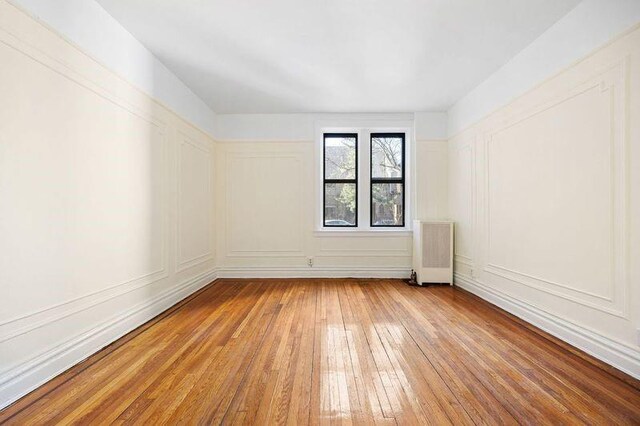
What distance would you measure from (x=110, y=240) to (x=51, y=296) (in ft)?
2.32

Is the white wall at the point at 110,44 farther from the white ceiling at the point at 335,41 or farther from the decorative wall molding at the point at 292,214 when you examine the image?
the decorative wall molding at the point at 292,214

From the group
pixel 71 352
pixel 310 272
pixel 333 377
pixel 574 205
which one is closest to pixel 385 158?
pixel 310 272

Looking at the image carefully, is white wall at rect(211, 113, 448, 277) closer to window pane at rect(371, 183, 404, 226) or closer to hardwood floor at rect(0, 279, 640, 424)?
window pane at rect(371, 183, 404, 226)

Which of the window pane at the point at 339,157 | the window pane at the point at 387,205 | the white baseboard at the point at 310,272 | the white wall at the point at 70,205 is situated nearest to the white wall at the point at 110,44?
the white wall at the point at 70,205

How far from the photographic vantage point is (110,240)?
2773mm

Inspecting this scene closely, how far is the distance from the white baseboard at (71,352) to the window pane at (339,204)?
2912mm

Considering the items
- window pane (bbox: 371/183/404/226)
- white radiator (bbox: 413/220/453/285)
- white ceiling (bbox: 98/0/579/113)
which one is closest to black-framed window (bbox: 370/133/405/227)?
window pane (bbox: 371/183/404/226)

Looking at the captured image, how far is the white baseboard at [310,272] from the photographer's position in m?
5.54

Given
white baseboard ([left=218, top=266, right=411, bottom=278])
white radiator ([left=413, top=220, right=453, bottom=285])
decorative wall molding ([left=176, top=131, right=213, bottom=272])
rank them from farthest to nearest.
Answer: white baseboard ([left=218, top=266, right=411, bottom=278]) → white radiator ([left=413, top=220, right=453, bottom=285]) → decorative wall molding ([left=176, top=131, right=213, bottom=272])

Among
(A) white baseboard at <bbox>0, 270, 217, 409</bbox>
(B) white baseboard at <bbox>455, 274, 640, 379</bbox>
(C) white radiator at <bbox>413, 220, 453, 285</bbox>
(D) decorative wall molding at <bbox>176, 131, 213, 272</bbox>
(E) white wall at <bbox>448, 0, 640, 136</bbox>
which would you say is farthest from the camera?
(C) white radiator at <bbox>413, 220, 453, 285</bbox>

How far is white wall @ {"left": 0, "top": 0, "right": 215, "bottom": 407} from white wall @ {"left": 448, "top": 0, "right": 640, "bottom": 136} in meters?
3.83

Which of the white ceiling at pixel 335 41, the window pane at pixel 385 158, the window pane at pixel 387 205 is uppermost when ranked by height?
the white ceiling at pixel 335 41

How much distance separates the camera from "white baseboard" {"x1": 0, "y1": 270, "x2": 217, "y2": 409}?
1.85 meters

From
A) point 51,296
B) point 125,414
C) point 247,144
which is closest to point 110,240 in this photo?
point 51,296
